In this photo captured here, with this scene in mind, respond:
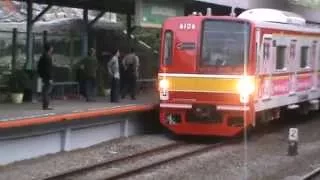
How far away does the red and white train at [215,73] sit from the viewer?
1564cm

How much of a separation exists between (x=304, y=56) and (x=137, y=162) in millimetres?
7885

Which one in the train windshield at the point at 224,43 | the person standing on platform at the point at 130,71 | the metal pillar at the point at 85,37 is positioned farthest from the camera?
the metal pillar at the point at 85,37

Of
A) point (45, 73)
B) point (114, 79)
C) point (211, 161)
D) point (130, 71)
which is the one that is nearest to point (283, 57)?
point (114, 79)

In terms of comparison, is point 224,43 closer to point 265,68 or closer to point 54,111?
point 265,68

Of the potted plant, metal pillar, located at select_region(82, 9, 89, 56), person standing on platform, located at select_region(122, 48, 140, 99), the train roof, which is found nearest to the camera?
the train roof

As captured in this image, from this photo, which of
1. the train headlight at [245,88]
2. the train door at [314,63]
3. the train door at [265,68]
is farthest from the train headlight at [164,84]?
the train door at [314,63]

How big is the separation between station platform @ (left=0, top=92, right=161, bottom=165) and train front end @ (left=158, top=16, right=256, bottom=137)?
1073mm

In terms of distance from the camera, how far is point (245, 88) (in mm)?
15461

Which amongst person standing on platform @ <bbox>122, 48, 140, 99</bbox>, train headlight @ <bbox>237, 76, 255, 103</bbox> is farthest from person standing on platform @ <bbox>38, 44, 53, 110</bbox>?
person standing on platform @ <bbox>122, 48, 140, 99</bbox>

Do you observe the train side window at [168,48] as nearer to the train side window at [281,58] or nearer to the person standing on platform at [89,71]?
the train side window at [281,58]

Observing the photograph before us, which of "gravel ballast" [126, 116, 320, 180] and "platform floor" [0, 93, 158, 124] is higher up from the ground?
"platform floor" [0, 93, 158, 124]

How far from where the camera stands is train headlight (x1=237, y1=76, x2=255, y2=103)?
15.5 meters

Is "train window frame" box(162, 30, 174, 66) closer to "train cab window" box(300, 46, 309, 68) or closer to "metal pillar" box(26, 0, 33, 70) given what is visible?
"train cab window" box(300, 46, 309, 68)

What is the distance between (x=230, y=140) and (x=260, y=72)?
5.96ft
